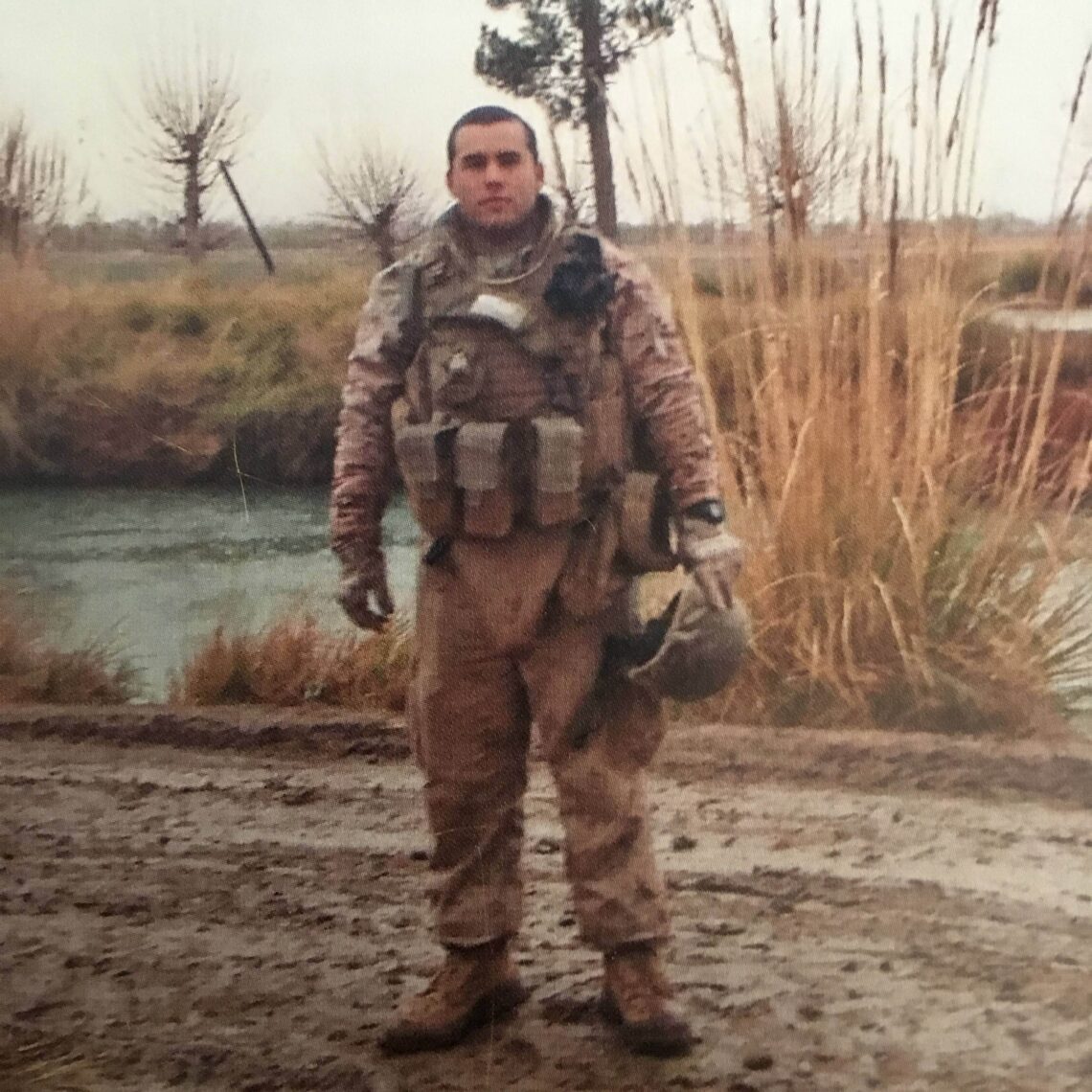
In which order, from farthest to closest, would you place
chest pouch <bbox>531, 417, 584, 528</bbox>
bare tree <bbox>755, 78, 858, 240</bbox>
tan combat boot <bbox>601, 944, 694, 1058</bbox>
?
bare tree <bbox>755, 78, 858, 240</bbox> < tan combat boot <bbox>601, 944, 694, 1058</bbox> < chest pouch <bbox>531, 417, 584, 528</bbox>

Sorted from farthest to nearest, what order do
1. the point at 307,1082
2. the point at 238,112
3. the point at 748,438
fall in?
the point at 748,438 < the point at 238,112 < the point at 307,1082

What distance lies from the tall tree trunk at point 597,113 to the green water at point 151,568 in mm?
494

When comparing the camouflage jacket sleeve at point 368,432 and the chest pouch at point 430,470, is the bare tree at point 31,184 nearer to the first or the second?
the camouflage jacket sleeve at point 368,432

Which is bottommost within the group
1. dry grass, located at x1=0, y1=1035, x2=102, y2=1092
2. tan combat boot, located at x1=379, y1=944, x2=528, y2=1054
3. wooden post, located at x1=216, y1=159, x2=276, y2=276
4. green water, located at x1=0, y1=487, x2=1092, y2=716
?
dry grass, located at x1=0, y1=1035, x2=102, y2=1092

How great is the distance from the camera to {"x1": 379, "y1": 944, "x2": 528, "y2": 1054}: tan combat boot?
5.14 ft

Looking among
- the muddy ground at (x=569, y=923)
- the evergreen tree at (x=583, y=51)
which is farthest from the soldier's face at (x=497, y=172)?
the muddy ground at (x=569, y=923)

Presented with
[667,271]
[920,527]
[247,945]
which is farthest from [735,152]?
[247,945]

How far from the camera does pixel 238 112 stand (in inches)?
64.1

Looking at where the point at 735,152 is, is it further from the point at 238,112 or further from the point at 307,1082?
the point at 307,1082

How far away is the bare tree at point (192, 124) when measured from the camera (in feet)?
5.32

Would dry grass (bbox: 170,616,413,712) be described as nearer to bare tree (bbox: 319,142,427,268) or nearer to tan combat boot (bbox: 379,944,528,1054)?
tan combat boot (bbox: 379,944,528,1054)

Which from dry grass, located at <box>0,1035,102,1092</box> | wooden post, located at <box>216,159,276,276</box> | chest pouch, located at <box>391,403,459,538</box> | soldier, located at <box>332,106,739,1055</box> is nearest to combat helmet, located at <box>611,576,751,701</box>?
soldier, located at <box>332,106,739,1055</box>

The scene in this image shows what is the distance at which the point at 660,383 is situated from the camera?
148 centimetres

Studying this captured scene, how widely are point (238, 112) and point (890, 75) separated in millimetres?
739
